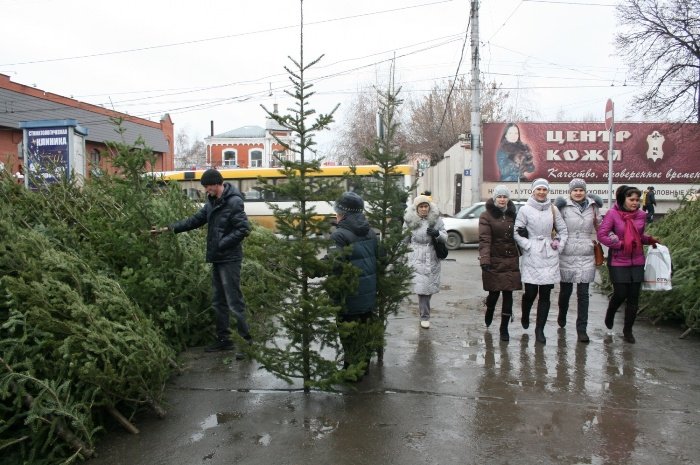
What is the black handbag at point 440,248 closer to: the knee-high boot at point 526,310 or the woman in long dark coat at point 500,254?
the woman in long dark coat at point 500,254

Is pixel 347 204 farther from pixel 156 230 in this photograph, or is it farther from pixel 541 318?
pixel 541 318

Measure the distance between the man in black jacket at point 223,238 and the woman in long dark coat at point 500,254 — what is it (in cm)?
261

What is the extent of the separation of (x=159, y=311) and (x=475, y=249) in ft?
41.5

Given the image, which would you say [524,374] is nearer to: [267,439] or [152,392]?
[267,439]

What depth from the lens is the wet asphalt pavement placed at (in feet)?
11.8

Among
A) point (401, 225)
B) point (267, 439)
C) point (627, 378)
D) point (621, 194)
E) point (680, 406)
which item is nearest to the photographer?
point (267, 439)

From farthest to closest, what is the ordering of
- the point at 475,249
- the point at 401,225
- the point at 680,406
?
the point at 475,249
the point at 401,225
the point at 680,406

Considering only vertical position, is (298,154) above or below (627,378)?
above

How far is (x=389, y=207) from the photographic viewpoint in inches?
211

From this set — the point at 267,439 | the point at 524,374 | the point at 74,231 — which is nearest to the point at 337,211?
the point at 267,439

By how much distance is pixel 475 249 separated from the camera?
17.0 m

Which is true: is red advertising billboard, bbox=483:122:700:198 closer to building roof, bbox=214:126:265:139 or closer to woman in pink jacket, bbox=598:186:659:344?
woman in pink jacket, bbox=598:186:659:344

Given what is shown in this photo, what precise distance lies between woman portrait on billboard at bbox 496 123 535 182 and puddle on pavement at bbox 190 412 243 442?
81.8ft

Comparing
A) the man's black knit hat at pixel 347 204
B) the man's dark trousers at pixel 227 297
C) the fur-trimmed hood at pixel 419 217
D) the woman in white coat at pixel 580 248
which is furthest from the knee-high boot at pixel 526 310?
the man's dark trousers at pixel 227 297
